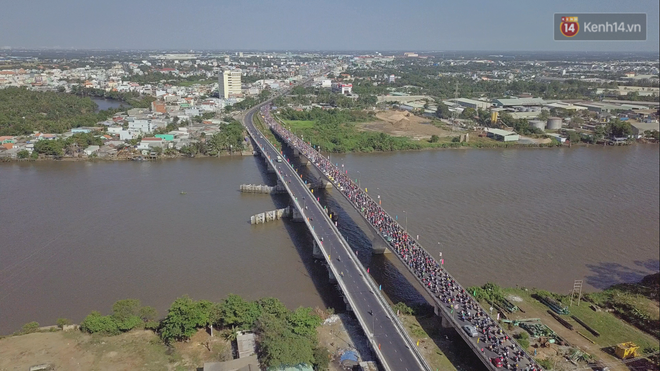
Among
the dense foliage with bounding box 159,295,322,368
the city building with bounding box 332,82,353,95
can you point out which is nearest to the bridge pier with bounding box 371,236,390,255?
the dense foliage with bounding box 159,295,322,368

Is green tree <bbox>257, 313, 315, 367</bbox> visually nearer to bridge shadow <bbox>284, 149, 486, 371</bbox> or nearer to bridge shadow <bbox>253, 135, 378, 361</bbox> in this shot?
bridge shadow <bbox>253, 135, 378, 361</bbox>

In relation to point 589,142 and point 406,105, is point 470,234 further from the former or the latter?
point 406,105

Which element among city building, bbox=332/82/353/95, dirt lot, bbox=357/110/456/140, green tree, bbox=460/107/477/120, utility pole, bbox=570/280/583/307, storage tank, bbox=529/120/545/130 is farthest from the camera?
city building, bbox=332/82/353/95

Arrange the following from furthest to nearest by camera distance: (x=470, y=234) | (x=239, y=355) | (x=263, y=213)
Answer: (x=263, y=213) < (x=470, y=234) < (x=239, y=355)

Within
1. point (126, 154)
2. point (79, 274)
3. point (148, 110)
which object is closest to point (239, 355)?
point (79, 274)

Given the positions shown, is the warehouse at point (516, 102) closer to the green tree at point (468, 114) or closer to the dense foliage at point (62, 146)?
the green tree at point (468, 114)

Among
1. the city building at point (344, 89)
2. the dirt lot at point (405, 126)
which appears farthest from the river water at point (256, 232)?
the city building at point (344, 89)
